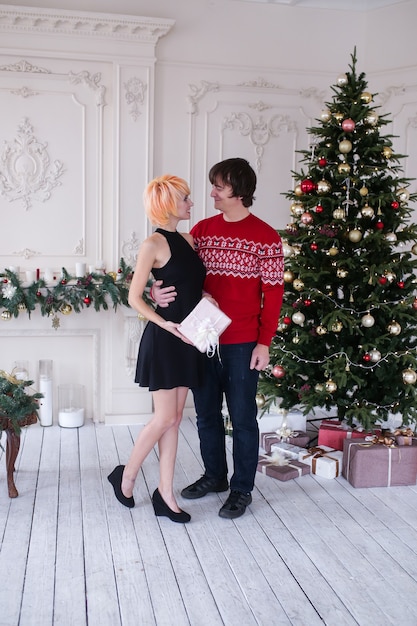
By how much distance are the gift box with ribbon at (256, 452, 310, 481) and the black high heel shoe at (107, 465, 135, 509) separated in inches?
34.2

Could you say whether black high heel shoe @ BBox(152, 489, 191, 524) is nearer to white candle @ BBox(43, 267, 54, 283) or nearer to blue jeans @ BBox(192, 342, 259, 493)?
blue jeans @ BBox(192, 342, 259, 493)

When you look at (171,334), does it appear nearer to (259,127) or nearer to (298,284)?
(298,284)

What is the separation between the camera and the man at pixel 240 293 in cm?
317

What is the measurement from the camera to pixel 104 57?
182 inches

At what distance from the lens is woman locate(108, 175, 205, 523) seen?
3018 millimetres

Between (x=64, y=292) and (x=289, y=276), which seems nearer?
(x=289, y=276)

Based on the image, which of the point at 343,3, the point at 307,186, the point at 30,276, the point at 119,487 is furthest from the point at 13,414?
the point at 343,3

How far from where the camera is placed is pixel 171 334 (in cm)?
309

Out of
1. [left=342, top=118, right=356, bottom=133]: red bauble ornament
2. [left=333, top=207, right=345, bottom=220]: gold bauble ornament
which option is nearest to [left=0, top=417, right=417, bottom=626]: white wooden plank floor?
[left=333, top=207, right=345, bottom=220]: gold bauble ornament

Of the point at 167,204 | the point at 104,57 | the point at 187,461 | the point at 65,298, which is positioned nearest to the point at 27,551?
the point at 187,461

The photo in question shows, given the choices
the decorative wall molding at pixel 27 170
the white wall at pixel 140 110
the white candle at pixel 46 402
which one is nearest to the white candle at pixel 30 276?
the white wall at pixel 140 110

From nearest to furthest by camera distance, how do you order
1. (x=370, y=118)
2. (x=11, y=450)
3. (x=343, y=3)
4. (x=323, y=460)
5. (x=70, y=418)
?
(x=11, y=450) < (x=323, y=460) < (x=370, y=118) < (x=70, y=418) < (x=343, y=3)

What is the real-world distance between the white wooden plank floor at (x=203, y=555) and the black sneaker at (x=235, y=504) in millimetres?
43

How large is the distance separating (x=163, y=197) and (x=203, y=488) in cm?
153
